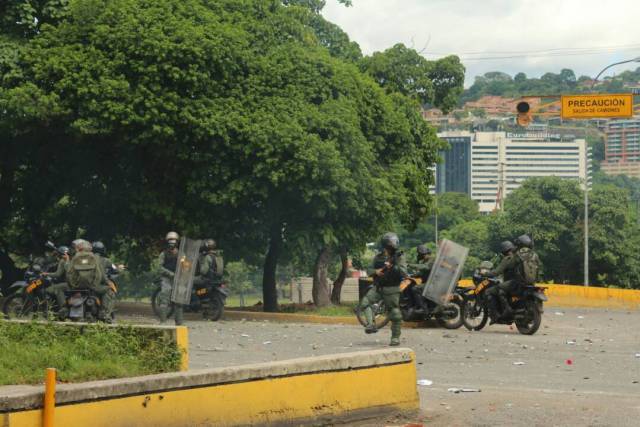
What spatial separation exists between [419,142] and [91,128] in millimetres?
13111

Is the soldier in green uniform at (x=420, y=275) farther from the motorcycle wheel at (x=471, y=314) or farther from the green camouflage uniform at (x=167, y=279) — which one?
the green camouflage uniform at (x=167, y=279)

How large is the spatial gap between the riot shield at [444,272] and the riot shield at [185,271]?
4.01 meters

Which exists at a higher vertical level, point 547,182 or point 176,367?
point 547,182

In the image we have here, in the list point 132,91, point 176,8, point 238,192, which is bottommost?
point 238,192

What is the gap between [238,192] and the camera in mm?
27406

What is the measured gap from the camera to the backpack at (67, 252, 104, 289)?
741 inches

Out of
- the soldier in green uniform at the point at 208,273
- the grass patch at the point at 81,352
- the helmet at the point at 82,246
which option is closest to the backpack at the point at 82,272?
the helmet at the point at 82,246

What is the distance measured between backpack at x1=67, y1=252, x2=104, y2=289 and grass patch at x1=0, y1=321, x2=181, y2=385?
8131 millimetres

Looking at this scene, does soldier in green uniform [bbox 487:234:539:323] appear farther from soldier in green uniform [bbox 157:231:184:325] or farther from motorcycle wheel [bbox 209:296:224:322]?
motorcycle wheel [bbox 209:296:224:322]

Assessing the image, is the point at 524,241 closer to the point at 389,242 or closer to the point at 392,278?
the point at 392,278

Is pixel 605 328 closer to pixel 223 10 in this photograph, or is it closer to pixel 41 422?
pixel 223 10

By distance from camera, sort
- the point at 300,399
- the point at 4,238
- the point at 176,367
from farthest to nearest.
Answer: the point at 4,238
the point at 176,367
the point at 300,399

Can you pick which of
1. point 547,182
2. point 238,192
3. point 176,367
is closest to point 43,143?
point 238,192

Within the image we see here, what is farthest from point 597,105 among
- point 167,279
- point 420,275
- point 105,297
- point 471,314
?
point 105,297
